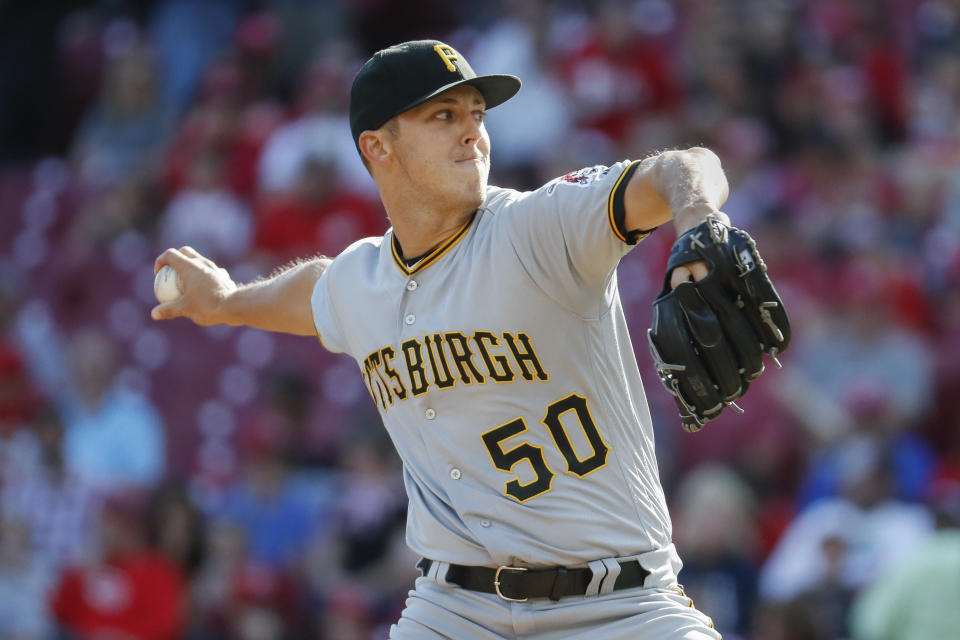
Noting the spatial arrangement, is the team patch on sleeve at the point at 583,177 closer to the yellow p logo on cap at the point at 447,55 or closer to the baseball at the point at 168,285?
the yellow p logo on cap at the point at 447,55

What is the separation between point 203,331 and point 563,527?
706cm

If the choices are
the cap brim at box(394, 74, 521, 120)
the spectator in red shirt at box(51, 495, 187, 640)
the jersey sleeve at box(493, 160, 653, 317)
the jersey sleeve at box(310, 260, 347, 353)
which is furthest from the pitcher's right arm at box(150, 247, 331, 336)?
the spectator in red shirt at box(51, 495, 187, 640)

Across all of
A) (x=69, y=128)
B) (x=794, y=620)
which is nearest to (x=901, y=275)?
(x=794, y=620)

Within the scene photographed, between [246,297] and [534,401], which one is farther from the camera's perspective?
[246,297]

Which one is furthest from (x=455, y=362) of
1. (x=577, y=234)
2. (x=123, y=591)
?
(x=123, y=591)

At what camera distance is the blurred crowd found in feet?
24.6

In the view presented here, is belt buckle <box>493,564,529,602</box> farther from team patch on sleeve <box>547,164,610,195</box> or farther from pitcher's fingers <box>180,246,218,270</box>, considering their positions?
pitcher's fingers <box>180,246,218,270</box>

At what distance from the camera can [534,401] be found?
374cm

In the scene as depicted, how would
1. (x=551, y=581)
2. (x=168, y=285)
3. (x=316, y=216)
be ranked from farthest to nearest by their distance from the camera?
1. (x=316, y=216)
2. (x=168, y=285)
3. (x=551, y=581)

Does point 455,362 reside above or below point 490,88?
below

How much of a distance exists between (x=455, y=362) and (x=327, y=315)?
676 millimetres

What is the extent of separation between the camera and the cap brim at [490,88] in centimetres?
391

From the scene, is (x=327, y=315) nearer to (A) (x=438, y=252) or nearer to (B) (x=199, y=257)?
(A) (x=438, y=252)

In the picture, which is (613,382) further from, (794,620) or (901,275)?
(901,275)
